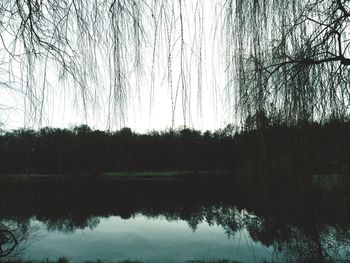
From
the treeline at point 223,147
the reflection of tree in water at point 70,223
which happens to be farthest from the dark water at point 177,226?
the treeline at point 223,147

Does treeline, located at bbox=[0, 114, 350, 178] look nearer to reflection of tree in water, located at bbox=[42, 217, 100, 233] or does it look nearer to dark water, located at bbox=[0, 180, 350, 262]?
dark water, located at bbox=[0, 180, 350, 262]

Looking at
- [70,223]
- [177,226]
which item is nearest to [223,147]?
[177,226]

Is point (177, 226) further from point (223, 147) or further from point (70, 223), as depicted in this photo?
point (223, 147)

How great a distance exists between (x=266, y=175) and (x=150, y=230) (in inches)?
559

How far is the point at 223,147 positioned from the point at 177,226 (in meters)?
14.6

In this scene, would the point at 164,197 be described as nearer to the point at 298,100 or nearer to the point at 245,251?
the point at 245,251

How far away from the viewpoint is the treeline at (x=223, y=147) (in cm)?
100

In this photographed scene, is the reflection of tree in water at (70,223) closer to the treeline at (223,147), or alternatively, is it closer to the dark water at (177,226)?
the dark water at (177,226)

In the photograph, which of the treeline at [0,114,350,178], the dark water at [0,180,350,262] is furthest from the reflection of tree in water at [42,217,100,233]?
the treeline at [0,114,350,178]

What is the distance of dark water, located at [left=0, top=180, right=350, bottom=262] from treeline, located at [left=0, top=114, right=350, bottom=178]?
169mm

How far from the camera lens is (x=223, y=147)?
1.64 meters

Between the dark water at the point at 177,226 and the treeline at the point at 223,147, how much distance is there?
0.55ft

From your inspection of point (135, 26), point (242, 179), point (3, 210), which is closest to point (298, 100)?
point (242, 179)

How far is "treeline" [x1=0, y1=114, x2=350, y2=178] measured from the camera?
100 centimetres
